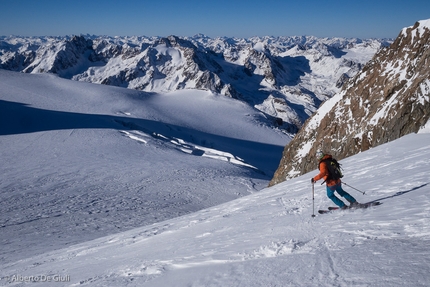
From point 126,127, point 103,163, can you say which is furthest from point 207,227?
point 126,127

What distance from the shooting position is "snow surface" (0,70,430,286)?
4824mm

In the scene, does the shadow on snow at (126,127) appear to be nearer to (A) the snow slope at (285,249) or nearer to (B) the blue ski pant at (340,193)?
(A) the snow slope at (285,249)

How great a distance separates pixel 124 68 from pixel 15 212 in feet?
635

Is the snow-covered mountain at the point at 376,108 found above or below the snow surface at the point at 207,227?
above

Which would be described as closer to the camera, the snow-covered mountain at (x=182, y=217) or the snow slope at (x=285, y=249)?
the snow slope at (x=285, y=249)

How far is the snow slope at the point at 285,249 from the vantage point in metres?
4.47

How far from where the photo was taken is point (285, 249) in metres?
5.70

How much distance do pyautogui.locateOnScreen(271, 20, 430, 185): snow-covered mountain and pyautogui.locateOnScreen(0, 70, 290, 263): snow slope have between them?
635cm

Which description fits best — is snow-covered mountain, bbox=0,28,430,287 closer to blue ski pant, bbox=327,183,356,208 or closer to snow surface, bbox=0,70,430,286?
snow surface, bbox=0,70,430,286

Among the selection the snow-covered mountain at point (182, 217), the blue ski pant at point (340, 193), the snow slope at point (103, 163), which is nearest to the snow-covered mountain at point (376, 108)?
the snow-covered mountain at point (182, 217)

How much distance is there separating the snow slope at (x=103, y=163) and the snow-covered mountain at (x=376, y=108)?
635 cm

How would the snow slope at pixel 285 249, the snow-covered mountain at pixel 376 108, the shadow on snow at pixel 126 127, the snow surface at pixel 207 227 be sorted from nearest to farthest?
the snow slope at pixel 285 249
the snow surface at pixel 207 227
the snow-covered mountain at pixel 376 108
the shadow on snow at pixel 126 127

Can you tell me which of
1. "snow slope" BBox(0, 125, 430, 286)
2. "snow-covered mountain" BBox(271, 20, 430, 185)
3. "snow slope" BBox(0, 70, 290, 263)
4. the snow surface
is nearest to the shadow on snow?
Answer: "snow slope" BBox(0, 70, 290, 263)

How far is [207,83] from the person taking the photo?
166 meters
